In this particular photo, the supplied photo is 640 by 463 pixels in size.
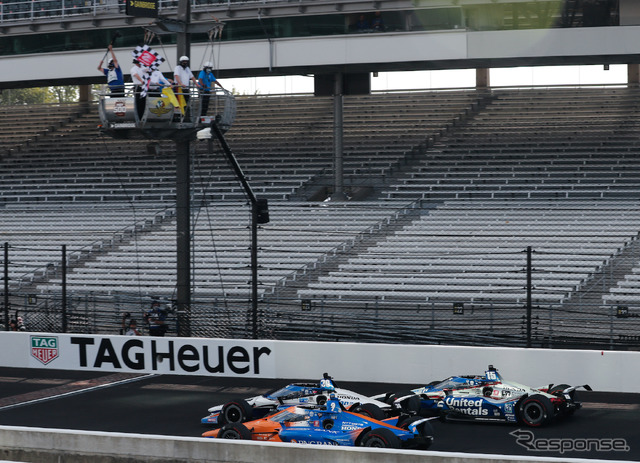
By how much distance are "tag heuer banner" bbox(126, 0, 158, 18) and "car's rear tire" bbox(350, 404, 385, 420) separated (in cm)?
1170

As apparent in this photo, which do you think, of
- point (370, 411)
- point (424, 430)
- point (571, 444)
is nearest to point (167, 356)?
point (370, 411)

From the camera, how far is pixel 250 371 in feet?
66.8

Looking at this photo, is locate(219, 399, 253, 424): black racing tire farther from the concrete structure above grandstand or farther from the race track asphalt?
the concrete structure above grandstand

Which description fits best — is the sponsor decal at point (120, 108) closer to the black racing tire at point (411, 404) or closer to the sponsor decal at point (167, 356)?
the sponsor decal at point (167, 356)

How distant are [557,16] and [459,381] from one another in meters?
16.2

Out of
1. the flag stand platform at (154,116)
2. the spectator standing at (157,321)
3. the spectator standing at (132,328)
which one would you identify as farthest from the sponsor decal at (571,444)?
the flag stand platform at (154,116)

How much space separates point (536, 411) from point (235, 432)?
491 cm

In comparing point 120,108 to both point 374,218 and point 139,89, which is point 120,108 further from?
point 374,218

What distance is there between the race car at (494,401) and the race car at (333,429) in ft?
6.62

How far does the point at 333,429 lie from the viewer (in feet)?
47.7

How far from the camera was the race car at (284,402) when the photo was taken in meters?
16.0

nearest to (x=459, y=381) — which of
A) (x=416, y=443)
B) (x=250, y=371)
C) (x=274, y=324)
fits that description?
(x=416, y=443)

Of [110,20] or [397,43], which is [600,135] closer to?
[397,43]

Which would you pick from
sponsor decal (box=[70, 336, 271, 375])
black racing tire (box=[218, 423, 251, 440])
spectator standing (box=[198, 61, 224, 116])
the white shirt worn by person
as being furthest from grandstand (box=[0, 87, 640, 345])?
black racing tire (box=[218, 423, 251, 440])
